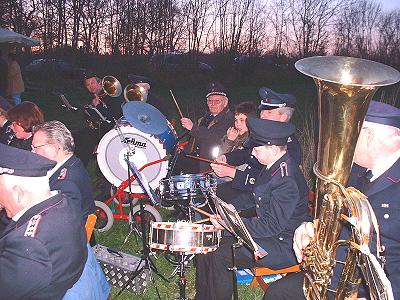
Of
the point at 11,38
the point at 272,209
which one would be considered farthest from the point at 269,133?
the point at 11,38

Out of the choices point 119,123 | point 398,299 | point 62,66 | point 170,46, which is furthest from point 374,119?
point 170,46

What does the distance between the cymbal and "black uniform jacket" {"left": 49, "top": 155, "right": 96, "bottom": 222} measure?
1683 millimetres

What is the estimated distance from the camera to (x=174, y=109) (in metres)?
16.0

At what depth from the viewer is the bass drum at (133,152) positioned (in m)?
5.51

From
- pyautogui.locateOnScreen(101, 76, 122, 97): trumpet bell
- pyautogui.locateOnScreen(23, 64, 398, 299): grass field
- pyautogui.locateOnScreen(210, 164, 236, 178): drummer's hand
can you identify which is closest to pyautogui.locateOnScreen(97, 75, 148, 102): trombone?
pyautogui.locateOnScreen(101, 76, 122, 97): trumpet bell

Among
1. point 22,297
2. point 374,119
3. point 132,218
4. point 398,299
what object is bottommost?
point 132,218

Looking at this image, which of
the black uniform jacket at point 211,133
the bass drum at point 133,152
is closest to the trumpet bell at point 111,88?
the bass drum at point 133,152

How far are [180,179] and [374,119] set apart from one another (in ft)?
7.54

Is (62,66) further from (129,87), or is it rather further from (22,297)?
(22,297)

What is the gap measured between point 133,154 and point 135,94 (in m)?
1.74

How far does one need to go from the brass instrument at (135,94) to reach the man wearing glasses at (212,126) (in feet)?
3.94

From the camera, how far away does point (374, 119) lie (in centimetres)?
263

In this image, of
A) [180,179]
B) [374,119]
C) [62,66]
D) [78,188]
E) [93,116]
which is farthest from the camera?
[62,66]

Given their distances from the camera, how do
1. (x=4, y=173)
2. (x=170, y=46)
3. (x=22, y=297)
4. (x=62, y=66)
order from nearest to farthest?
(x=22, y=297), (x=4, y=173), (x=62, y=66), (x=170, y=46)
